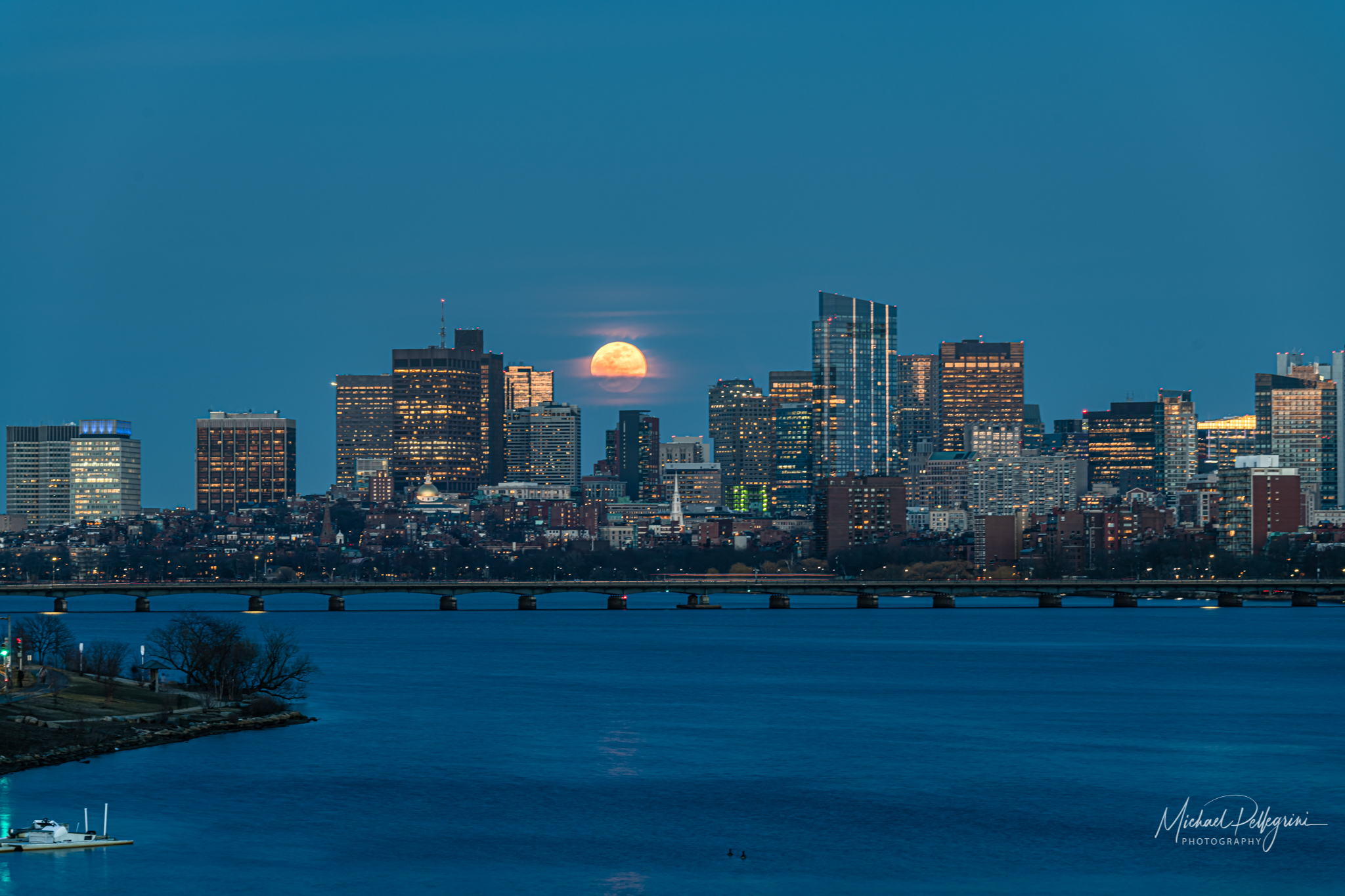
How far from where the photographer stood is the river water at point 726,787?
49688mm

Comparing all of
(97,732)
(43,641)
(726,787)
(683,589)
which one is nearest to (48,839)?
(97,732)

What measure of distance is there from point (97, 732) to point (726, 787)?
22.2 m

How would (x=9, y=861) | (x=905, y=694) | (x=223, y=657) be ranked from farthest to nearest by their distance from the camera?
1. (x=905, y=694)
2. (x=223, y=657)
3. (x=9, y=861)

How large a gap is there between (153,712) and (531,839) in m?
22.6

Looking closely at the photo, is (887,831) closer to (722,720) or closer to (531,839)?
(531,839)

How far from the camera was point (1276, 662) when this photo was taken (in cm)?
11912

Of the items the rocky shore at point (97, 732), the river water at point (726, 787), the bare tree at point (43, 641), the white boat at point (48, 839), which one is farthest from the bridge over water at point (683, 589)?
the white boat at point (48, 839)

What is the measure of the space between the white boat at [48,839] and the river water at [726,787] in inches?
16.8

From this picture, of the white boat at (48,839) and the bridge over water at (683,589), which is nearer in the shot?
the white boat at (48,839)

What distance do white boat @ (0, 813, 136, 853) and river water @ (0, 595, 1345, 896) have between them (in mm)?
428

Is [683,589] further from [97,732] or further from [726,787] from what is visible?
[97,732]

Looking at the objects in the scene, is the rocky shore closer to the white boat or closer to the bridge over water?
the white boat

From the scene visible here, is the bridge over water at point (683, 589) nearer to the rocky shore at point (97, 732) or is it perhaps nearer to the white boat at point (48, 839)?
the rocky shore at point (97, 732)

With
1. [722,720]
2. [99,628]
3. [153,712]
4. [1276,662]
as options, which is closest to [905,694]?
[722,720]
